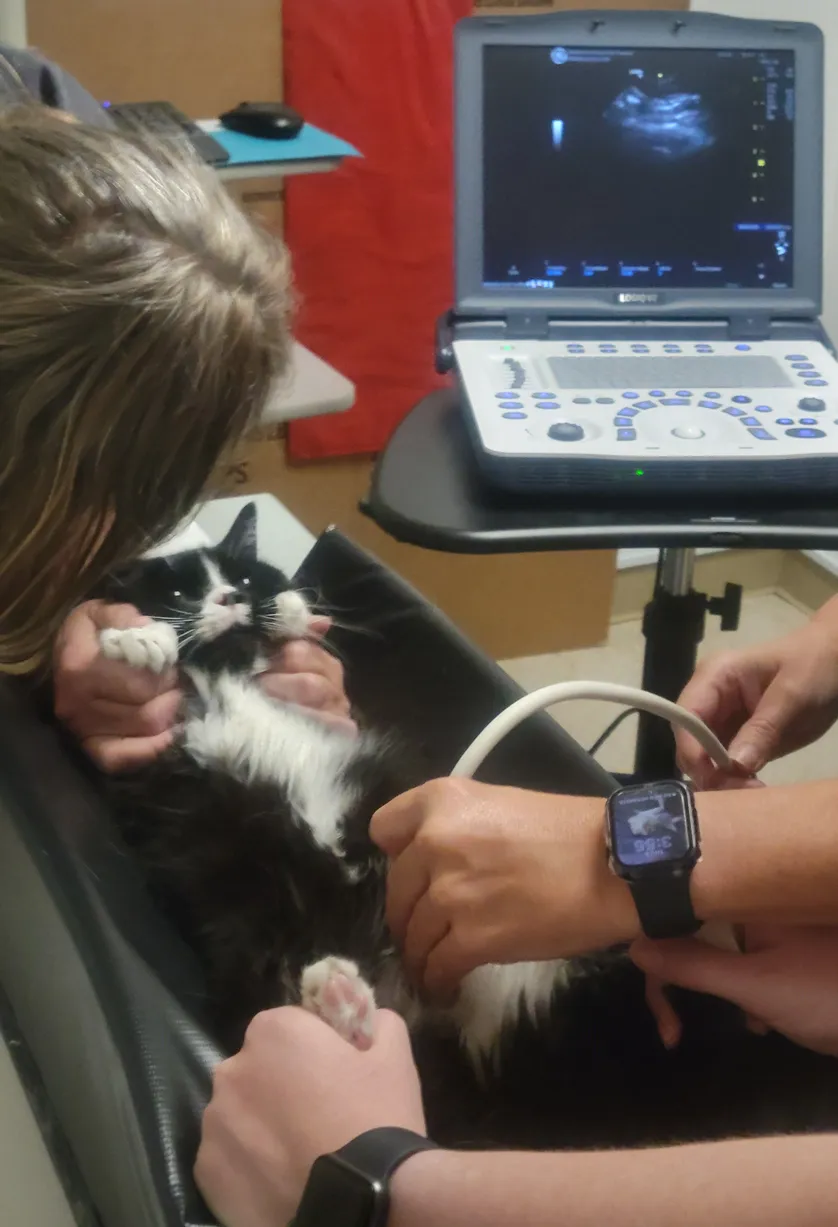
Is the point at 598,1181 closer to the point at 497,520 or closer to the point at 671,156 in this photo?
the point at 497,520

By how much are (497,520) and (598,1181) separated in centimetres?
60

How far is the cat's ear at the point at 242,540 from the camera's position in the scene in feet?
3.77

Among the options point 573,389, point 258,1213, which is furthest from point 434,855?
point 573,389

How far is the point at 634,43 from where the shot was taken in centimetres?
110

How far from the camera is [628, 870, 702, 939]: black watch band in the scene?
2.12 ft

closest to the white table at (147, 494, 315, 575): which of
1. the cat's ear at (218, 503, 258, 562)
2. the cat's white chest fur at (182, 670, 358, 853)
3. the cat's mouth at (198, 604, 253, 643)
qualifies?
the cat's ear at (218, 503, 258, 562)

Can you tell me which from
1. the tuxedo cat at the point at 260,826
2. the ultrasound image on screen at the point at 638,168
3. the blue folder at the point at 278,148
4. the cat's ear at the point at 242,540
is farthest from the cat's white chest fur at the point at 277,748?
the blue folder at the point at 278,148

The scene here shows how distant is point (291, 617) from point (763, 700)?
462 millimetres

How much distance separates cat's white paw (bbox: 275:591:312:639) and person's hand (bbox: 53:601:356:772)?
0.11 metres

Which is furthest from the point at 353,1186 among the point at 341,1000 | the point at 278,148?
the point at 278,148

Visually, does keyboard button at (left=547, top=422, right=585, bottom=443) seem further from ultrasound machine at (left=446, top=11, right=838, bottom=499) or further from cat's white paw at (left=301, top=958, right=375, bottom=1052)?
cat's white paw at (left=301, top=958, right=375, bottom=1052)

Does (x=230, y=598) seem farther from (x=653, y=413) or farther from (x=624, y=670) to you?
(x=624, y=670)

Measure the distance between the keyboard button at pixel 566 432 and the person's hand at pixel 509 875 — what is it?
1.21 ft

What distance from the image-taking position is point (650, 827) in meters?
0.65
